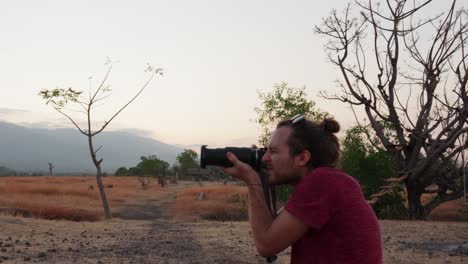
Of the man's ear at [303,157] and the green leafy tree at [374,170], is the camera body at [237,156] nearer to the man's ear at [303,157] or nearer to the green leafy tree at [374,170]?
the man's ear at [303,157]

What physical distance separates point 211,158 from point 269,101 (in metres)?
25.9

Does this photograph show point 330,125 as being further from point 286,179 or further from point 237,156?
point 237,156

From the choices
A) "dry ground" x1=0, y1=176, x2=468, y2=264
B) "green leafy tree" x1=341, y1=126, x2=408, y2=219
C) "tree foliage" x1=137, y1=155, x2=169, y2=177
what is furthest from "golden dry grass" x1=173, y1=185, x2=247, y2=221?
"tree foliage" x1=137, y1=155, x2=169, y2=177

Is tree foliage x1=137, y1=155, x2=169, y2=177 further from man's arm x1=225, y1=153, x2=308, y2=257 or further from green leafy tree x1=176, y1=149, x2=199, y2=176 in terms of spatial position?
man's arm x1=225, y1=153, x2=308, y2=257

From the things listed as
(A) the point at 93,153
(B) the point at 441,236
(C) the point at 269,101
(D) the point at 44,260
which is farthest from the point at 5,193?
(B) the point at 441,236

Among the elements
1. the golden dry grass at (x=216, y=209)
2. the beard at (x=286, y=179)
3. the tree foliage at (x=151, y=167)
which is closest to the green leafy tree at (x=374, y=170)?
the golden dry grass at (x=216, y=209)

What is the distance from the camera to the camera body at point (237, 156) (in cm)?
255

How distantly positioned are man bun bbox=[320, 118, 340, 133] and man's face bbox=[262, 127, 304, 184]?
17cm

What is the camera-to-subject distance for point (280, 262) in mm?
9438

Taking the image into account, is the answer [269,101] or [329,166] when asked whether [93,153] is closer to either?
[269,101]

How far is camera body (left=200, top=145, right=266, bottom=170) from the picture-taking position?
2.55 m

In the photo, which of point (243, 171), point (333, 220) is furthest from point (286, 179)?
point (333, 220)

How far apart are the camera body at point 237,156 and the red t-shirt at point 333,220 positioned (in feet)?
1.00

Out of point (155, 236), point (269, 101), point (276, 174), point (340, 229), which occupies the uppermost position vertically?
point (269, 101)
